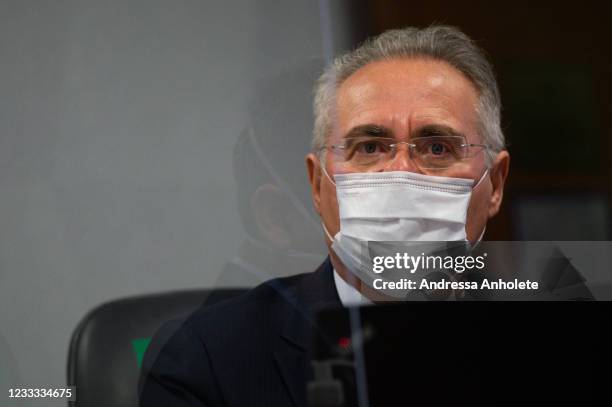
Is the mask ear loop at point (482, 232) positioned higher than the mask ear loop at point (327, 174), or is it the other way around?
the mask ear loop at point (327, 174)

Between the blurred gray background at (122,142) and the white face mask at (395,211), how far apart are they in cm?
10

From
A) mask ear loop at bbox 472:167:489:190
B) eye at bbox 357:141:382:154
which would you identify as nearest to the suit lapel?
eye at bbox 357:141:382:154

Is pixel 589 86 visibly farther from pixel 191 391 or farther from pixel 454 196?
pixel 191 391

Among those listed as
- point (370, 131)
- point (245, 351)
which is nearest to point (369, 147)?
point (370, 131)

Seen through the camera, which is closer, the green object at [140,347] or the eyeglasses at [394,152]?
the eyeglasses at [394,152]

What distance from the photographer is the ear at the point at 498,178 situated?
166cm

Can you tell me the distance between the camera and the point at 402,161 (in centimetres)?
164

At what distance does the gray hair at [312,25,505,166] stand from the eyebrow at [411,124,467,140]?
7 centimetres

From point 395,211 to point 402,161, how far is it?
104 millimetres

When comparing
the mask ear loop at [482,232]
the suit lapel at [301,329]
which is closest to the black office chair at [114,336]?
the suit lapel at [301,329]

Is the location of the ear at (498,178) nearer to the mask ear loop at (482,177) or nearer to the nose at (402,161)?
the mask ear loop at (482,177)

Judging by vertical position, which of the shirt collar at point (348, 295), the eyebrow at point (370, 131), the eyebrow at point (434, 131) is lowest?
the shirt collar at point (348, 295)

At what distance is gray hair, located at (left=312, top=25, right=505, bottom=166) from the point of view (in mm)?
1705

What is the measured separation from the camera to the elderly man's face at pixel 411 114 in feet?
5.46
